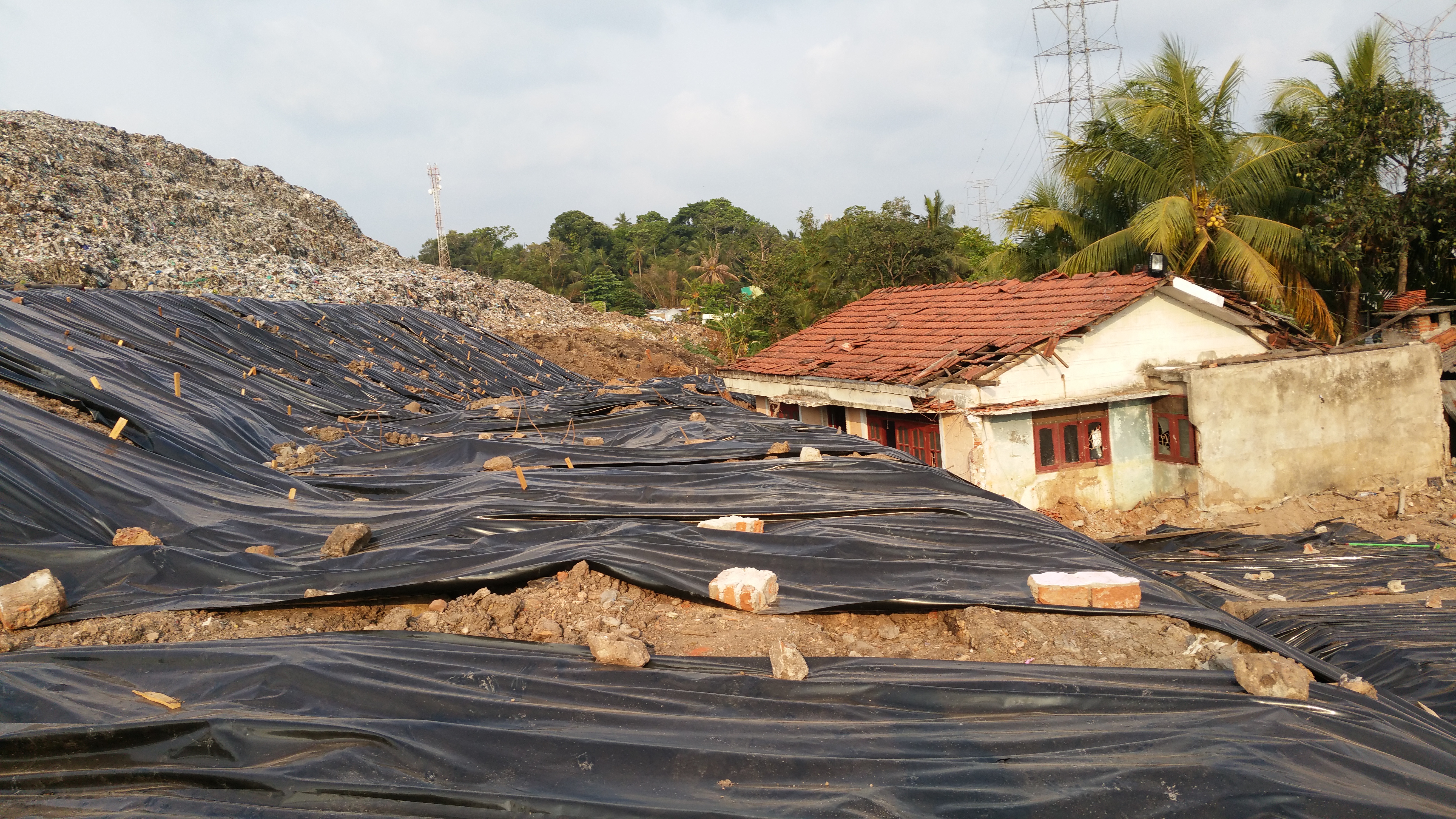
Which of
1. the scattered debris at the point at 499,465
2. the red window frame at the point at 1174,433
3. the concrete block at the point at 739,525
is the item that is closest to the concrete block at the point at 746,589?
the concrete block at the point at 739,525

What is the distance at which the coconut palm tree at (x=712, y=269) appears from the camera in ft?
152

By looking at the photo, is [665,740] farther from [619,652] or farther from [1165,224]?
[1165,224]

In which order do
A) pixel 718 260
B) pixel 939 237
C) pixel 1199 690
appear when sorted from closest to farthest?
pixel 1199 690
pixel 939 237
pixel 718 260

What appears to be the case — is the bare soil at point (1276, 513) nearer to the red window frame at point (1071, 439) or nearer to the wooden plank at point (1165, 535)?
the wooden plank at point (1165, 535)

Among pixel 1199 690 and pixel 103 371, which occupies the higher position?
pixel 103 371

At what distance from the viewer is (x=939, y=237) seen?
23906mm

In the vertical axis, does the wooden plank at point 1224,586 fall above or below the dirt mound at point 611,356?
below

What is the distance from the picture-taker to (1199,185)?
18141mm

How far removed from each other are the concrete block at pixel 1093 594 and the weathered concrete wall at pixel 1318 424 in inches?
386

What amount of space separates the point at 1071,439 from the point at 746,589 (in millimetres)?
10561

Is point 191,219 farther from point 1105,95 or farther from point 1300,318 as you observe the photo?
point 1300,318

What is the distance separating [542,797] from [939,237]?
23.0 m

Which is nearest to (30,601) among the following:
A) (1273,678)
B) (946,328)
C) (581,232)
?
(1273,678)

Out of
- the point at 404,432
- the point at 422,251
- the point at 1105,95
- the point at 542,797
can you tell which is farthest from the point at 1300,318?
the point at 422,251
